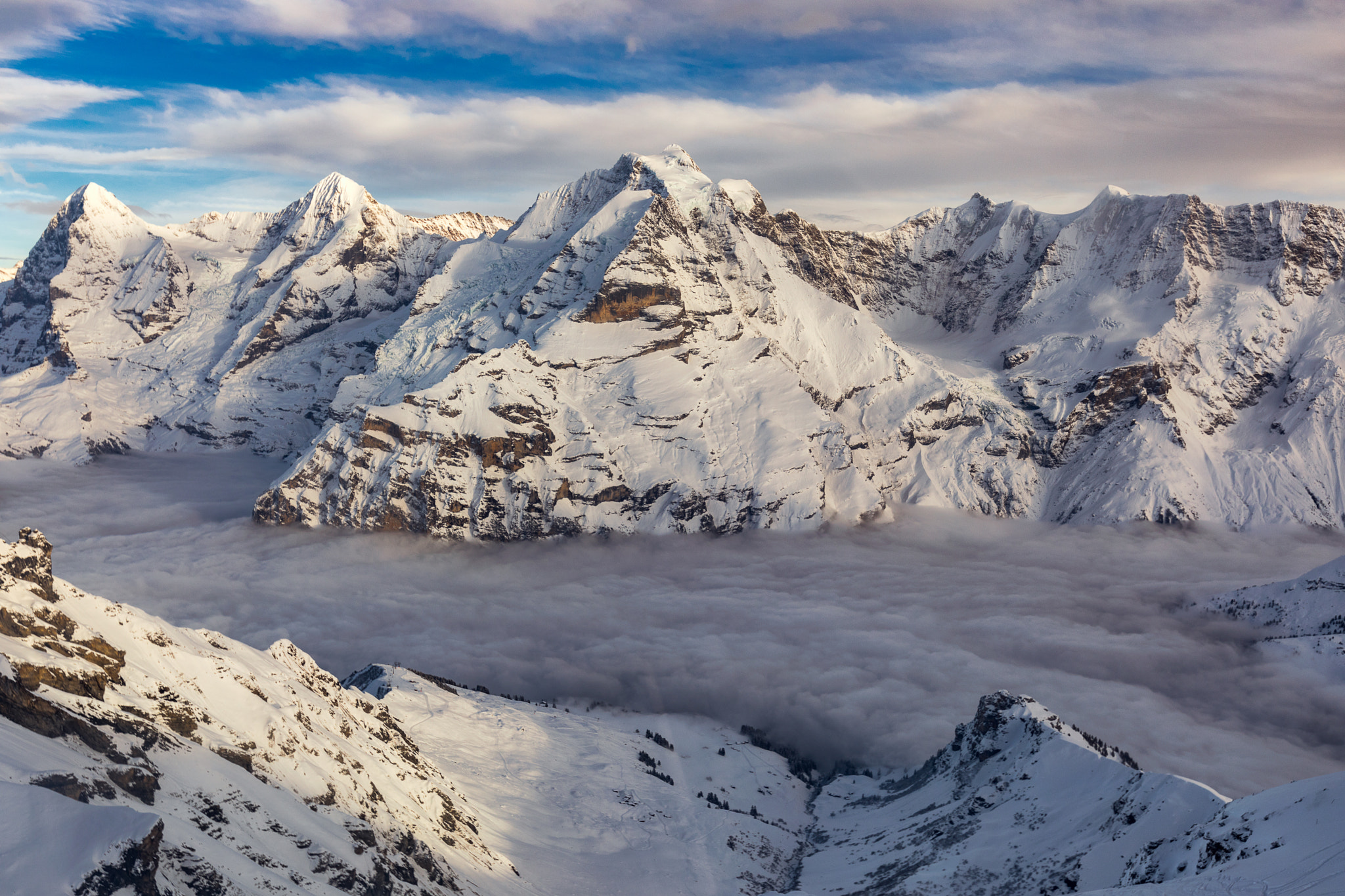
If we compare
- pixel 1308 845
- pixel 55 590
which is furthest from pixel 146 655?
pixel 1308 845

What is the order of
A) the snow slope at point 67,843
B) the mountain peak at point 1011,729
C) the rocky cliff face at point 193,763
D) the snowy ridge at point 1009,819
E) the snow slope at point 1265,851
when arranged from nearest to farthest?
the snow slope at point 67,843, the rocky cliff face at point 193,763, the snow slope at point 1265,851, the snowy ridge at point 1009,819, the mountain peak at point 1011,729

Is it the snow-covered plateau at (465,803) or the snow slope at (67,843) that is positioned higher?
the snow slope at (67,843)

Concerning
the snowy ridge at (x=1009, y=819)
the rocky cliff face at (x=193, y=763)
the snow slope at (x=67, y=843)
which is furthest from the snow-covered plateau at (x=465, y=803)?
the snowy ridge at (x=1009, y=819)

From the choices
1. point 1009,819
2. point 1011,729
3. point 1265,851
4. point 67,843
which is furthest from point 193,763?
point 1011,729

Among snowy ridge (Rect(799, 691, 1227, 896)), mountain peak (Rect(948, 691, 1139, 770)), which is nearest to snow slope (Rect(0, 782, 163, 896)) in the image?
snowy ridge (Rect(799, 691, 1227, 896))

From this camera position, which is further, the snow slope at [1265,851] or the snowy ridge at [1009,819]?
the snowy ridge at [1009,819]

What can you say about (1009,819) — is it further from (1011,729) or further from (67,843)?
(67,843)

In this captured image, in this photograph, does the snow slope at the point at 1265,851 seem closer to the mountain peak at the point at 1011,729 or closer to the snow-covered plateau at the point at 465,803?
the snow-covered plateau at the point at 465,803

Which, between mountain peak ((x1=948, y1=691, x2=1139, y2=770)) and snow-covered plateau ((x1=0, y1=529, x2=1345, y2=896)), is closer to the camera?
snow-covered plateau ((x1=0, y1=529, x2=1345, y2=896))

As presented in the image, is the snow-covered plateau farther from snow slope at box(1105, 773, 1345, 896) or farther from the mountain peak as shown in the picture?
the mountain peak

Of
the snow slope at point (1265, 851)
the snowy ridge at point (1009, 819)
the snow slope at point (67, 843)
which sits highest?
the snow slope at point (67, 843)
